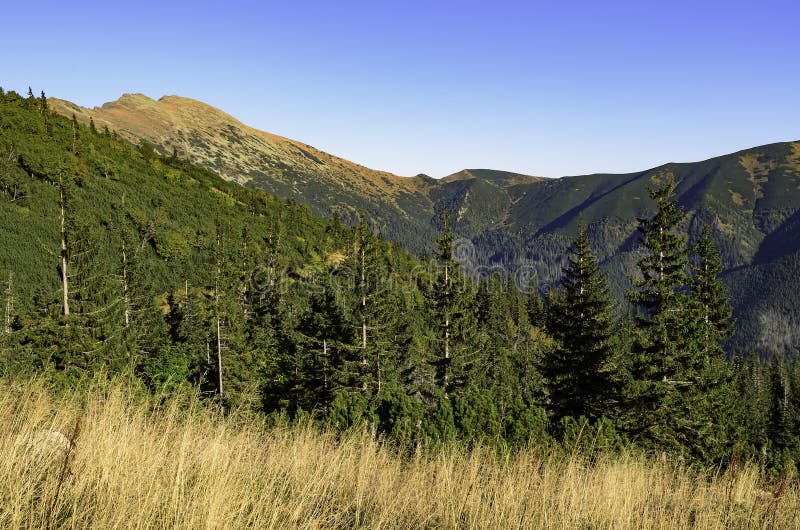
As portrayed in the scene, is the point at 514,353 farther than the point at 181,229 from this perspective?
Yes

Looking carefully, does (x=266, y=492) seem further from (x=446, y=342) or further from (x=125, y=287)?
(x=125, y=287)

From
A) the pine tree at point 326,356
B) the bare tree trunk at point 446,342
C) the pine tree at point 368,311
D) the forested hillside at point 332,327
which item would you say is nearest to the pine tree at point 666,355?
the forested hillside at point 332,327

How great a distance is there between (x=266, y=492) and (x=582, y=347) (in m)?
25.0

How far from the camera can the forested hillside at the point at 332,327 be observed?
20.6 m

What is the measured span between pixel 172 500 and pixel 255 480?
41.9 inches

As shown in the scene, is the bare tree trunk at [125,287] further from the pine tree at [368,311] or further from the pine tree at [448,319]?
the pine tree at [448,319]

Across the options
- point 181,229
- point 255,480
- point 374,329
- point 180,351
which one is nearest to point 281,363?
point 180,351

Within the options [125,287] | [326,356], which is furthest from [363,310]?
[125,287]

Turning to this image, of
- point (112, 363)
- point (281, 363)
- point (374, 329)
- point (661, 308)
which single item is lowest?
point (281, 363)

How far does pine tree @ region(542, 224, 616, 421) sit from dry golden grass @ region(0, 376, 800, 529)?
2062 centimetres

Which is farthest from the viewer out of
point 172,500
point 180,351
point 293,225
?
point 293,225

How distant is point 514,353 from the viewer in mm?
74562

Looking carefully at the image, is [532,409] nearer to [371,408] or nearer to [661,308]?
[371,408]

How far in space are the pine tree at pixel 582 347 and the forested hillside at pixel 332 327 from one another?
0.10m
